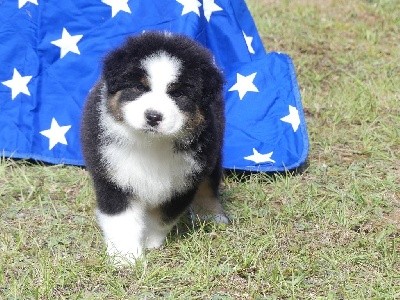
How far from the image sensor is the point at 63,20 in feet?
18.4

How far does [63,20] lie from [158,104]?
2438mm

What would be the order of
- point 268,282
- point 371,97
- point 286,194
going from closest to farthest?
point 268,282 → point 286,194 → point 371,97

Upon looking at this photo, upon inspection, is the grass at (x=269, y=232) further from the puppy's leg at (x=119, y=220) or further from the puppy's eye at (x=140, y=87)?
the puppy's eye at (x=140, y=87)

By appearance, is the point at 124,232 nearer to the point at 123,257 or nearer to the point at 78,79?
the point at 123,257

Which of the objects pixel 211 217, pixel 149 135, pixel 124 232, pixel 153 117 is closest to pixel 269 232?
pixel 211 217

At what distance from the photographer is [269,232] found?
171 inches

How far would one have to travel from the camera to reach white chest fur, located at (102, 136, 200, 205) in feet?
12.5

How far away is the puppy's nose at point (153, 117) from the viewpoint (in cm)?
341

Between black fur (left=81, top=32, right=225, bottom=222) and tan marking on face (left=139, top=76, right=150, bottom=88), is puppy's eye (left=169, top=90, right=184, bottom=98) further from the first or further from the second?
tan marking on face (left=139, top=76, right=150, bottom=88)

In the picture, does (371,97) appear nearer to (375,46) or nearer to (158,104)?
(375,46)

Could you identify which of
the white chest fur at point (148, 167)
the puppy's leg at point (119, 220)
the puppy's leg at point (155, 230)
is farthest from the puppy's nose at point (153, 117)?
the puppy's leg at point (155, 230)

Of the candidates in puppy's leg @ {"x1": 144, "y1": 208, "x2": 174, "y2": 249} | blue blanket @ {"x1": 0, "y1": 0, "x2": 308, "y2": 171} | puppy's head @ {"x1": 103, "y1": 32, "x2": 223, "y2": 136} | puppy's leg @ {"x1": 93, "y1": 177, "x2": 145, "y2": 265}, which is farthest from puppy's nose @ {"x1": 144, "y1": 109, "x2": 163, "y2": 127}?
blue blanket @ {"x1": 0, "y1": 0, "x2": 308, "y2": 171}

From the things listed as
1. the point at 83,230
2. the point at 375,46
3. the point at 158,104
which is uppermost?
the point at 158,104

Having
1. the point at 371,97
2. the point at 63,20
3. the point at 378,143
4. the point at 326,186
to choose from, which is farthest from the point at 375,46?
the point at 63,20
